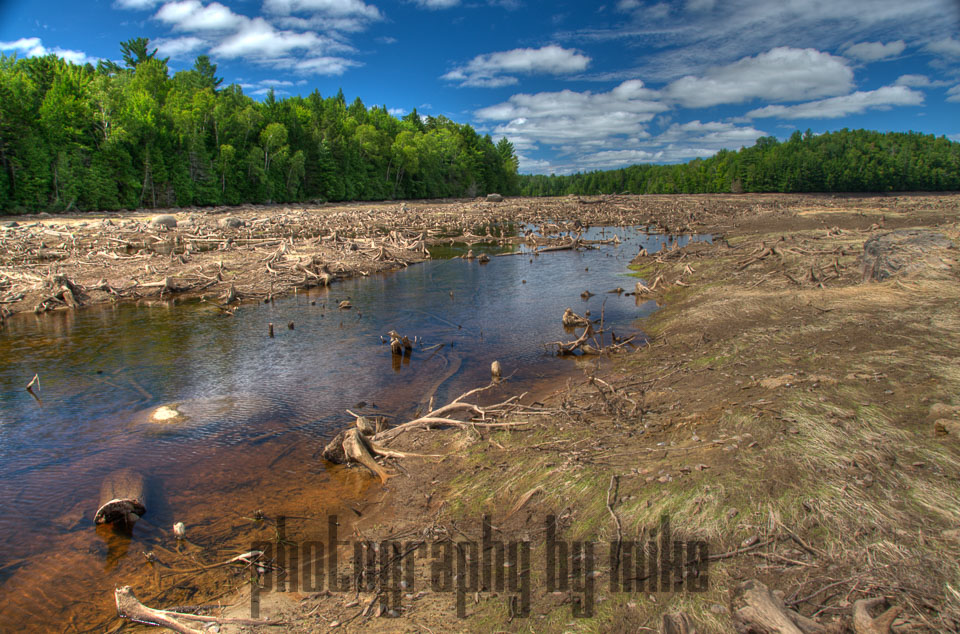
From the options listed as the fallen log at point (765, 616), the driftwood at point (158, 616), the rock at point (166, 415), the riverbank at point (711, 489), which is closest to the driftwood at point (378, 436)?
the riverbank at point (711, 489)

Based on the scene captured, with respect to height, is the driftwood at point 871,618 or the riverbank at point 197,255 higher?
the riverbank at point 197,255

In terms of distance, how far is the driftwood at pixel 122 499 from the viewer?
21.6 feet

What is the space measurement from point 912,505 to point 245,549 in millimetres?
6874

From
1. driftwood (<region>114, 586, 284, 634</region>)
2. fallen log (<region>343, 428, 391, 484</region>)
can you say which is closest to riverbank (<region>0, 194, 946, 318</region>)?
fallen log (<region>343, 428, 391, 484</region>)

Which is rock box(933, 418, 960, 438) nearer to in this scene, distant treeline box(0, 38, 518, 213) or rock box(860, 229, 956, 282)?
rock box(860, 229, 956, 282)

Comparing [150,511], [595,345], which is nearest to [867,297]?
[595,345]

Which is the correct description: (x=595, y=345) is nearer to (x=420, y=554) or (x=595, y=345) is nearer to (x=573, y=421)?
(x=573, y=421)

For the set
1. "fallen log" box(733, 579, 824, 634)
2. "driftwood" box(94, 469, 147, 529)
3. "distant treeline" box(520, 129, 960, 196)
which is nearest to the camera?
"fallen log" box(733, 579, 824, 634)

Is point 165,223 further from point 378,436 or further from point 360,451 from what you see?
point 360,451

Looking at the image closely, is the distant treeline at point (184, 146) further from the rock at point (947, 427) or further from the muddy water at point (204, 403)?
the rock at point (947, 427)

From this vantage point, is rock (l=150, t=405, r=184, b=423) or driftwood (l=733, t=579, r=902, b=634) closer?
driftwood (l=733, t=579, r=902, b=634)

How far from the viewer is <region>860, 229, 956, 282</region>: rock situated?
12688 millimetres

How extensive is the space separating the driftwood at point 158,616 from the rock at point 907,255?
1572 cm

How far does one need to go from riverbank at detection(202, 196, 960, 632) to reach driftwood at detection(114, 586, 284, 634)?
1.11ft
